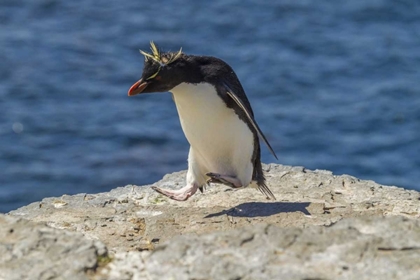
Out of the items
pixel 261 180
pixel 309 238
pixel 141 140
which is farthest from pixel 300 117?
pixel 309 238

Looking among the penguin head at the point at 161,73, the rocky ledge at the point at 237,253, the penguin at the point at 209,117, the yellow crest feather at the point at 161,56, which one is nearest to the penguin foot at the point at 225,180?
the penguin at the point at 209,117

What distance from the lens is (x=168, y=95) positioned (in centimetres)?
1291

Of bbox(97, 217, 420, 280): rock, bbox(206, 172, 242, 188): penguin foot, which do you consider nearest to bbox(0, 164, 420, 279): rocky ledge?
bbox(97, 217, 420, 280): rock

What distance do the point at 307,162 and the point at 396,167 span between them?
41.4 inches

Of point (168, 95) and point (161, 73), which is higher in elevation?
point (161, 73)

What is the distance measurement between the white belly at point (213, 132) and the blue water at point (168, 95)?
4724 mm

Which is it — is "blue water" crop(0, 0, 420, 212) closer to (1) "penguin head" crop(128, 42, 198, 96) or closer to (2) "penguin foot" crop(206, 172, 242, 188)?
(2) "penguin foot" crop(206, 172, 242, 188)

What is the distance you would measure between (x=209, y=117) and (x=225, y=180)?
408 mm

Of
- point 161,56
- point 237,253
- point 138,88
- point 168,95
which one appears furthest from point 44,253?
point 168,95

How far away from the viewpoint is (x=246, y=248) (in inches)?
133

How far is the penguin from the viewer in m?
5.59

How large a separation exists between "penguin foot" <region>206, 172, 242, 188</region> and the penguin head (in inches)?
23.6

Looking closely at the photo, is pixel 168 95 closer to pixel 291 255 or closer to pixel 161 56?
pixel 161 56

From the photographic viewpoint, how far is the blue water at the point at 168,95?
11.1m
